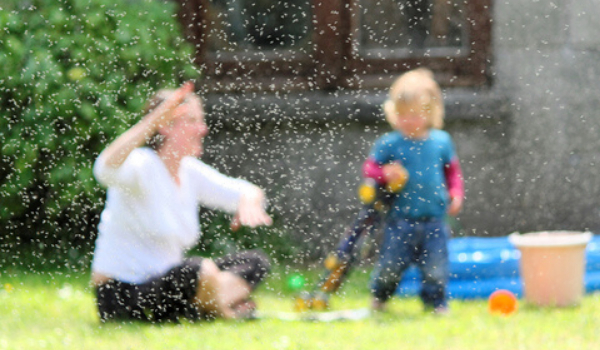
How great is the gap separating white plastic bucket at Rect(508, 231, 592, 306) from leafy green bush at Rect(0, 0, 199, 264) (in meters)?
2.03

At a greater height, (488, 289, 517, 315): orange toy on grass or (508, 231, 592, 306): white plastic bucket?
(508, 231, 592, 306): white plastic bucket

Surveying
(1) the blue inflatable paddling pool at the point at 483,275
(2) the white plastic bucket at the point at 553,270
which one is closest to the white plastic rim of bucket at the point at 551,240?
(2) the white plastic bucket at the point at 553,270

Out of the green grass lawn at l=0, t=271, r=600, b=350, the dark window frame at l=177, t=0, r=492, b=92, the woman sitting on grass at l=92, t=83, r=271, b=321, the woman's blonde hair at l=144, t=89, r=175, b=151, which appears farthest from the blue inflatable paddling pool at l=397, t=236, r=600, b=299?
the dark window frame at l=177, t=0, r=492, b=92

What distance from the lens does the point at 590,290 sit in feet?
13.0

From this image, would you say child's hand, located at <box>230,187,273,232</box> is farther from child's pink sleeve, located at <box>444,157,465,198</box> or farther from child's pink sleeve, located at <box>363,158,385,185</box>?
child's pink sleeve, located at <box>444,157,465,198</box>

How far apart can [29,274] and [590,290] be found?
2.49m

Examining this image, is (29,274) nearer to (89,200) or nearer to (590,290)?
(89,200)

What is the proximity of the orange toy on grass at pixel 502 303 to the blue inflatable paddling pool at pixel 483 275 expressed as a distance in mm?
294

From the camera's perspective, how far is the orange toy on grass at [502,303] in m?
3.50

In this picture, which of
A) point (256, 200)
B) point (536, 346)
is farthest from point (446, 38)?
point (536, 346)

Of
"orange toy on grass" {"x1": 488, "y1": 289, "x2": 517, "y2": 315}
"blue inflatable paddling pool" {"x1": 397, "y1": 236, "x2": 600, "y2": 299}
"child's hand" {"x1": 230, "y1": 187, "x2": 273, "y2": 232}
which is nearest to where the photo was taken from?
"child's hand" {"x1": 230, "y1": 187, "x2": 273, "y2": 232}

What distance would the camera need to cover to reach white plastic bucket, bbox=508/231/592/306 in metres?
3.62

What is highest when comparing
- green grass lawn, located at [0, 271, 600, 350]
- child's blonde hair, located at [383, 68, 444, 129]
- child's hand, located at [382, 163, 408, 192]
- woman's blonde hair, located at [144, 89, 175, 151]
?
child's blonde hair, located at [383, 68, 444, 129]

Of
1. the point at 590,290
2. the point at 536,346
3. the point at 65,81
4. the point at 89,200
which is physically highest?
the point at 65,81
